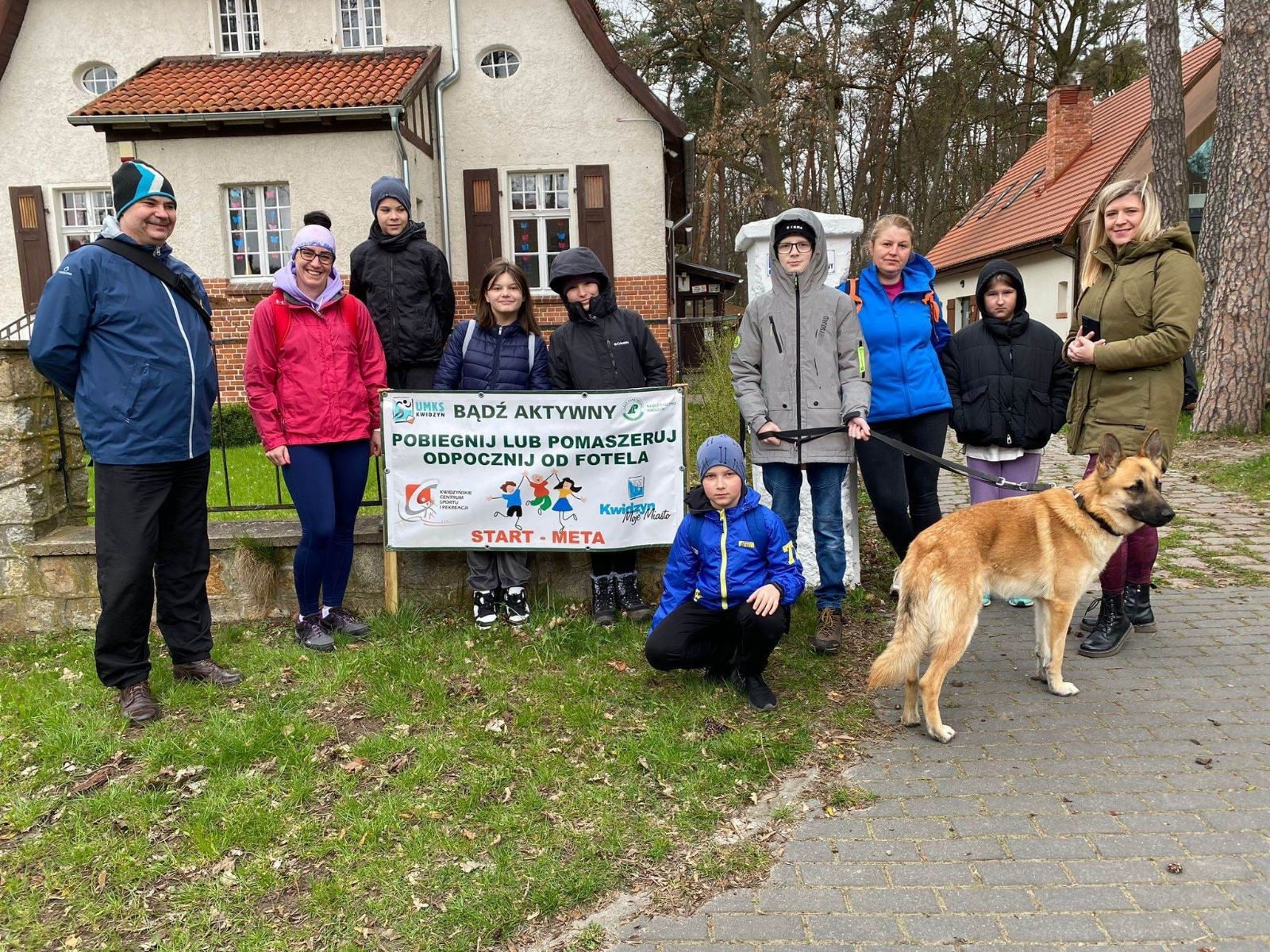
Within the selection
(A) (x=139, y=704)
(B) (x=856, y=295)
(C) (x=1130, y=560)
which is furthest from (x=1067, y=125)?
(A) (x=139, y=704)

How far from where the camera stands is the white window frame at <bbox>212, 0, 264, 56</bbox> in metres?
15.6

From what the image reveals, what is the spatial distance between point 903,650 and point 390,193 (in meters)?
3.64

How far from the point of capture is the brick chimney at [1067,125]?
22.2 metres

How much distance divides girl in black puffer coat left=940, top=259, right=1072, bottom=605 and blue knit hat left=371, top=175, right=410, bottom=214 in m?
3.20

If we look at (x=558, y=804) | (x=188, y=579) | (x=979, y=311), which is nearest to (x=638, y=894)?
(x=558, y=804)

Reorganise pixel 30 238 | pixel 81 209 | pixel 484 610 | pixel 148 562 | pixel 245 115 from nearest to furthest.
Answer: pixel 148 562 < pixel 484 610 < pixel 245 115 < pixel 30 238 < pixel 81 209

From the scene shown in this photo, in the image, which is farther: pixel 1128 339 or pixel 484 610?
pixel 484 610

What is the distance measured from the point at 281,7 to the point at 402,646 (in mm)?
14890

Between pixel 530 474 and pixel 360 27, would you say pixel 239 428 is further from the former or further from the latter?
pixel 360 27

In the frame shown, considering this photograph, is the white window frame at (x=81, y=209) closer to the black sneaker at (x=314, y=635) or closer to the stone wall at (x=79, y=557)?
the stone wall at (x=79, y=557)

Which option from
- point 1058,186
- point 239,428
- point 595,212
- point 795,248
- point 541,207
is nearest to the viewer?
point 795,248

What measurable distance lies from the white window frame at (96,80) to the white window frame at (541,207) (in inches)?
292

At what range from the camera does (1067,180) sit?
21859 mm

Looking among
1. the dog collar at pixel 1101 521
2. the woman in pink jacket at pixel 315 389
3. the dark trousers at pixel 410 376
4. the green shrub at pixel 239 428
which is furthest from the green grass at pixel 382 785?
the green shrub at pixel 239 428
